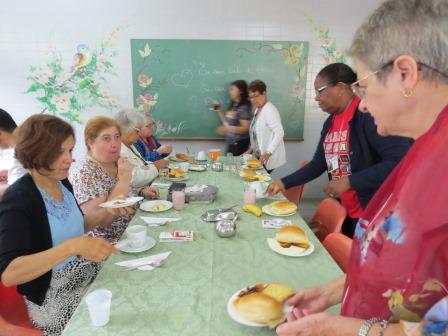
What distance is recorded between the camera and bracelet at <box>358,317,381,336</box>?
691mm

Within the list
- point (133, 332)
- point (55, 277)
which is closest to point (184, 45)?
point (55, 277)

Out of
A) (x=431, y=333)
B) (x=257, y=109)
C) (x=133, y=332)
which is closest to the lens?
(x=431, y=333)

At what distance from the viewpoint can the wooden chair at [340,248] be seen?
1508mm

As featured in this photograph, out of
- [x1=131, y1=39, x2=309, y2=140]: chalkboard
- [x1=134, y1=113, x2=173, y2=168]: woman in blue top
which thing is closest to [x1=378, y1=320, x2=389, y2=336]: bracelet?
[x1=134, y1=113, x2=173, y2=168]: woman in blue top

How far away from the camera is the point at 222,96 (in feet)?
14.8

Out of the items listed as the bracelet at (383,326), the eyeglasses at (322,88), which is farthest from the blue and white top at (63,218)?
the eyeglasses at (322,88)

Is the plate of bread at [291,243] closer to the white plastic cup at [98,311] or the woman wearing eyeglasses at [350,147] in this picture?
the woman wearing eyeglasses at [350,147]

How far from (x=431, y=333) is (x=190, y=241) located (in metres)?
1.15

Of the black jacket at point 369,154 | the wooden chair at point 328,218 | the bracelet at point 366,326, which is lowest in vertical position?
the wooden chair at point 328,218

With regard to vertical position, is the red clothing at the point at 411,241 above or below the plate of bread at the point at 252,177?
above

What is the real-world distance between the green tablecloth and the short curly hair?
53 cm

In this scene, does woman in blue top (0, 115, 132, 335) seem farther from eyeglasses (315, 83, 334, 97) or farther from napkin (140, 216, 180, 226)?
eyeglasses (315, 83, 334, 97)

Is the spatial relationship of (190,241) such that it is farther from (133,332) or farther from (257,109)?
(257,109)

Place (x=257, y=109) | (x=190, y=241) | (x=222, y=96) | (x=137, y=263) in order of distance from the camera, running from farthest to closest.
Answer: (x=222, y=96) < (x=257, y=109) < (x=190, y=241) < (x=137, y=263)
